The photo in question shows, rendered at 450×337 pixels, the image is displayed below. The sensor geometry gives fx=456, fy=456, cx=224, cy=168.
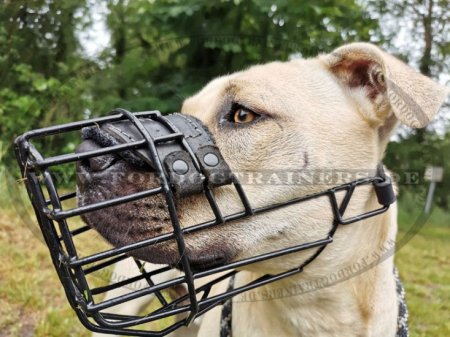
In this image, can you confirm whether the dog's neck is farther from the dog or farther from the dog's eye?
the dog's eye

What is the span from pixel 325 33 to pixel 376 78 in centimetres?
181

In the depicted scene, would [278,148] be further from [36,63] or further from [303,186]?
[36,63]

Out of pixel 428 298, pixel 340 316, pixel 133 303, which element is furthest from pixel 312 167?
pixel 428 298

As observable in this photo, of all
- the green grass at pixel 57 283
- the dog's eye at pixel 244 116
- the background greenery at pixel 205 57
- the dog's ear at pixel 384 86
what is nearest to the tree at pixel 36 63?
the background greenery at pixel 205 57

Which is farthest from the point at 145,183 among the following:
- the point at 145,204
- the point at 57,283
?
the point at 57,283

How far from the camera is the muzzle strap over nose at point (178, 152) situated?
141 cm

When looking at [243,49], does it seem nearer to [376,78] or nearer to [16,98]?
[376,78]

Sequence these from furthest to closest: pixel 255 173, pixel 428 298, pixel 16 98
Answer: pixel 16 98 < pixel 428 298 < pixel 255 173

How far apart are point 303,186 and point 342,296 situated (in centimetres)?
50

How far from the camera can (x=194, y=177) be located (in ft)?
4.66

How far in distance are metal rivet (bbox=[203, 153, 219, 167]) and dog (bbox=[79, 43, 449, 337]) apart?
0.32ft

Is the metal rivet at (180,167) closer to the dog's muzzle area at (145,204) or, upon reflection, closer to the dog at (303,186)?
the dog's muzzle area at (145,204)

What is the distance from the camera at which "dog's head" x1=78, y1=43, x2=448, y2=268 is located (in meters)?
1.45

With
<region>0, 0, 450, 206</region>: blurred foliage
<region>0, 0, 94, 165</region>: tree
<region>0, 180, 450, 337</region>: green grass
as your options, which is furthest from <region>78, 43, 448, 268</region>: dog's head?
<region>0, 0, 94, 165</region>: tree
